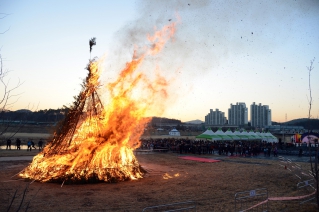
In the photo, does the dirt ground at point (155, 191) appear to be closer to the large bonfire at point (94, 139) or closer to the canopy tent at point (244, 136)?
the large bonfire at point (94, 139)

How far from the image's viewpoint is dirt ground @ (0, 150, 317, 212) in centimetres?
1220

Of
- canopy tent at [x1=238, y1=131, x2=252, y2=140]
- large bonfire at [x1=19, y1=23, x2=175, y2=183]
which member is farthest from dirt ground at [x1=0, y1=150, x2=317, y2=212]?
canopy tent at [x1=238, y1=131, x2=252, y2=140]

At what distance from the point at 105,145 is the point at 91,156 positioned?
1.16m

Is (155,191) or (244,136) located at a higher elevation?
(244,136)

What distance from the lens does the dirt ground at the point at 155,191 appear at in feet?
40.0

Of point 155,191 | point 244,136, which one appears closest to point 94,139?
point 155,191

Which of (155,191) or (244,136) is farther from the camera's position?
(244,136)

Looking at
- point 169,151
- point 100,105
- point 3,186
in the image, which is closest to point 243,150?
point 169,151

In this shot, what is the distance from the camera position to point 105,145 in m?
18.3

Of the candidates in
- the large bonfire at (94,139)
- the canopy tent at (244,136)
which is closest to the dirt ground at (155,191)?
the large bonfire at (94,139)

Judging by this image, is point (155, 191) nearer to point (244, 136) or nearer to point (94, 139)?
point (94, 139)

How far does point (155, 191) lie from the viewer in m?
15.4

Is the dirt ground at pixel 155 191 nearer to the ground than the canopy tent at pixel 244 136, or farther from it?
nearer to the ground

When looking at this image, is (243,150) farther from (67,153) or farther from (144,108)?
(67,153)
